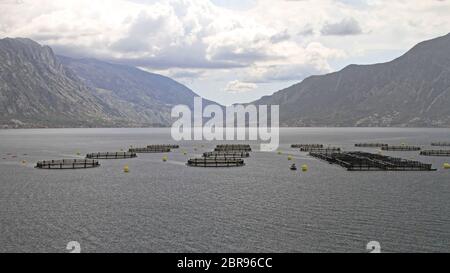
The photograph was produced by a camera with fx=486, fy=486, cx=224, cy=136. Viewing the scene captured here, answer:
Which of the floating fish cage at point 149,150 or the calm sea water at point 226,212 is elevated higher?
the floating fish cage at point 149,150

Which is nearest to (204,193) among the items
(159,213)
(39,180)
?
(159,213)

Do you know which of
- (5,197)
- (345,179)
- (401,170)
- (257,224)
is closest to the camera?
(257,224)

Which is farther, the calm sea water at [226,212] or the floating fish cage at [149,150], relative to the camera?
the floating fish cage at [149,150]

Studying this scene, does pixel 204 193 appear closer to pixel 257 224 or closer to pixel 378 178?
pixel 257 224

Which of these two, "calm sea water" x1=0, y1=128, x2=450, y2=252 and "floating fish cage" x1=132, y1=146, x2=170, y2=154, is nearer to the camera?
"calm sea water" x1=0, y1=128, x2=450, y2=252

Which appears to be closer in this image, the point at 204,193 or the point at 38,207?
the point at 38,207

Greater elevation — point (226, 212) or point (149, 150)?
point (149, 150)

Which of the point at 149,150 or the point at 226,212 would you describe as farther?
the point at 149,150

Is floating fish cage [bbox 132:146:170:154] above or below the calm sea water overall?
above
